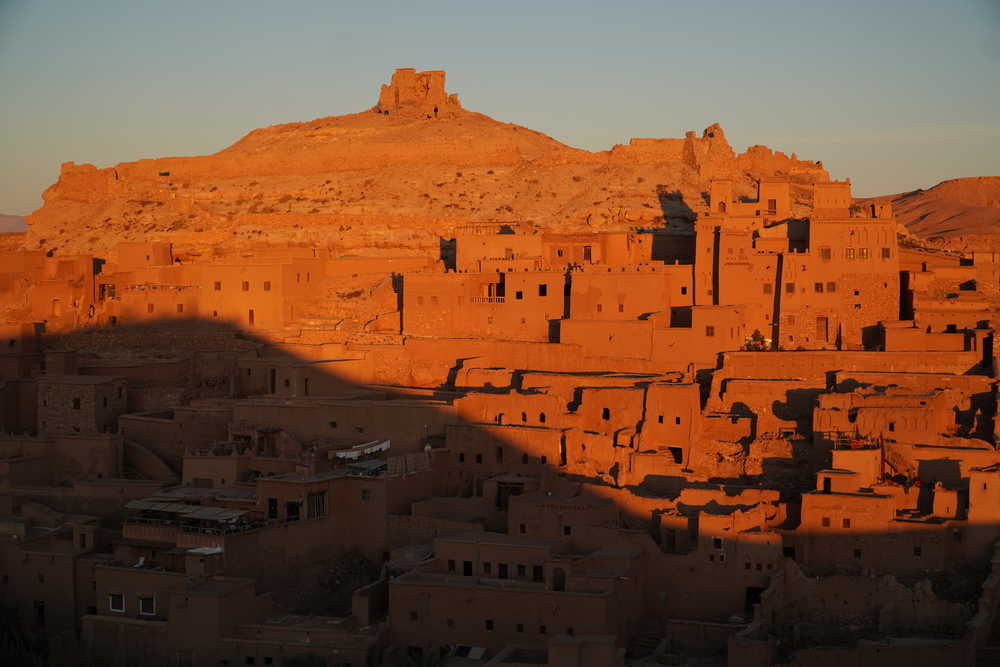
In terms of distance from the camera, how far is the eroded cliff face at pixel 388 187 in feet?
148

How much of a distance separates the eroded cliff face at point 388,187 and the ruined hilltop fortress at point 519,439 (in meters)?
0.36

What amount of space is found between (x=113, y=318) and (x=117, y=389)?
5384mm

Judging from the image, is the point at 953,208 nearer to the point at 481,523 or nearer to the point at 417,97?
the point at 417,97

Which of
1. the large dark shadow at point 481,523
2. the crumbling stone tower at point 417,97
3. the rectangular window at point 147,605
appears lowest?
the rectangular window at point 147,605

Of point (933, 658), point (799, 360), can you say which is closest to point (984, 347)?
point (799, 360)

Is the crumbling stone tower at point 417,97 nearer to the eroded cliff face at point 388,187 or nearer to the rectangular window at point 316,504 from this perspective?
the eroded cliff face at point 388,187

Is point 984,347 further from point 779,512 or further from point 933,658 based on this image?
point 933,658

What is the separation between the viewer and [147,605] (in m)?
25.8

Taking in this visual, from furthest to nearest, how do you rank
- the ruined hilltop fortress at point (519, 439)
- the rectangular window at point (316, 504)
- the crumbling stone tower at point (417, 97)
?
the crumbling stone tower at point (417, 97) → the rectangular window at point (316, 504) → the ruined hilltop fortress at point (519, 439)

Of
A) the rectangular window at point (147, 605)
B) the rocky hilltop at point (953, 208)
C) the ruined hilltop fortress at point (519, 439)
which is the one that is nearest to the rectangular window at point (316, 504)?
the ruined hilltop fortress at point (519, 439)

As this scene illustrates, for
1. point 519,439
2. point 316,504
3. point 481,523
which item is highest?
point 519,439

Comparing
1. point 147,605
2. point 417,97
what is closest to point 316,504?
point 147,605

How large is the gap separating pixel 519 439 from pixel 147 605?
8000 millimetres

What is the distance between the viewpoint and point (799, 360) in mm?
31547
